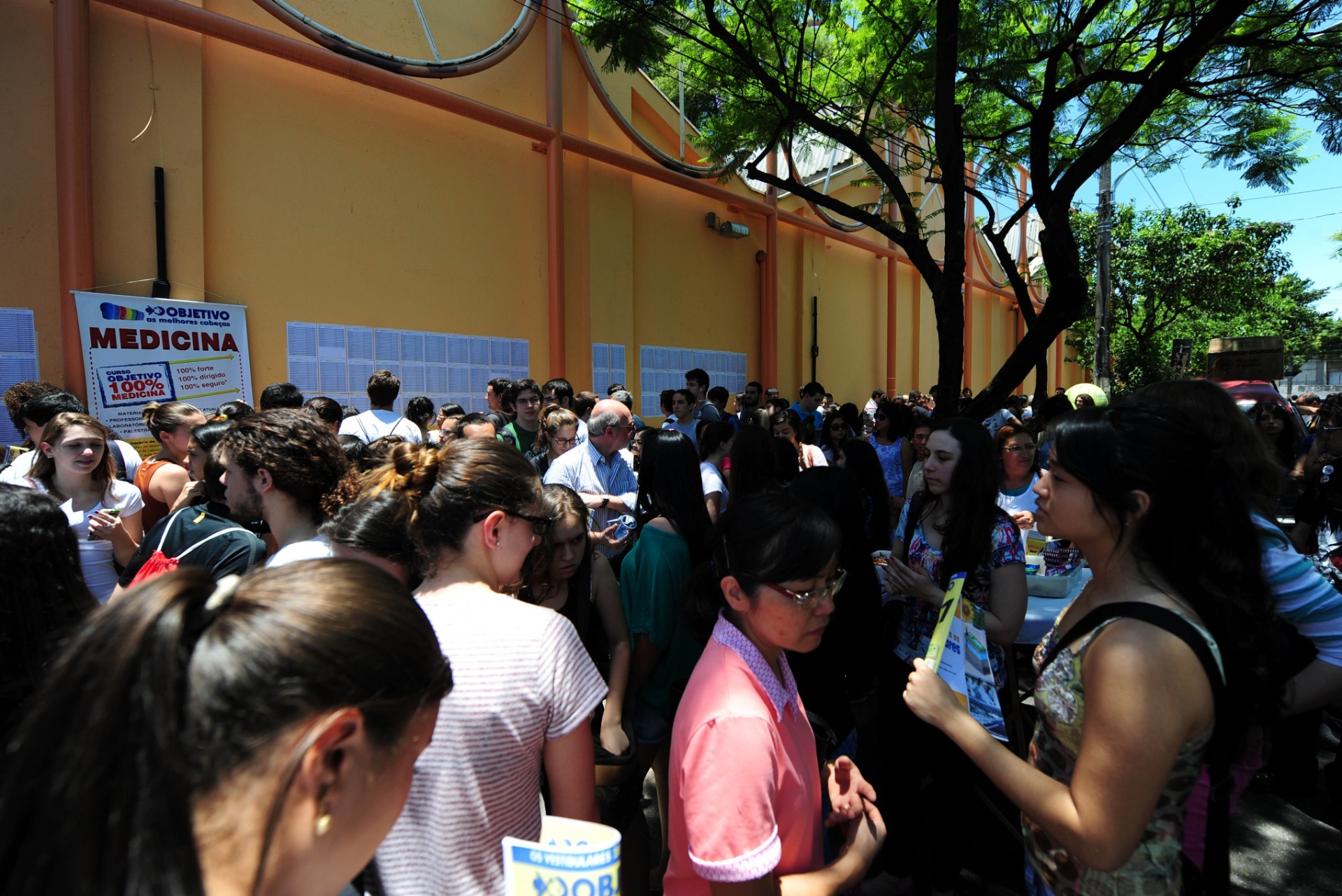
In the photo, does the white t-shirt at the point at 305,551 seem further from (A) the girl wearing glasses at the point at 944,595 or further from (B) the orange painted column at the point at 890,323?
(B) the orange painted column at the point at 890,323

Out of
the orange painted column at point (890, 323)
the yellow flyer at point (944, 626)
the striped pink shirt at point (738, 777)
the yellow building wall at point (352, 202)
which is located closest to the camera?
the striped pink shirt at point (738, 777)

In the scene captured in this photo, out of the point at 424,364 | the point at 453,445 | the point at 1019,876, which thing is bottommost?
the point at 1019,876

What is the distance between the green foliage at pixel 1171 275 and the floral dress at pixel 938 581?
21321mm

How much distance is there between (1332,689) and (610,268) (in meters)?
9.83

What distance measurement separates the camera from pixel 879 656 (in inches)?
117

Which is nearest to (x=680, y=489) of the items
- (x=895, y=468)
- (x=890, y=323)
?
(x=895, y=468)

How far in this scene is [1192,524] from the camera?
60.9 inches

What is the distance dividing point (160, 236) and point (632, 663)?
258 inches

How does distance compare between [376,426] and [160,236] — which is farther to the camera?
[160,236]

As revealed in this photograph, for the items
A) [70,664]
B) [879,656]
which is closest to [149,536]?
[70,664]

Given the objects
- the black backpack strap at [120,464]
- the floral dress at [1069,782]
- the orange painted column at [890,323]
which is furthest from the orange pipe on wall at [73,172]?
the orange painted column at [890,323]

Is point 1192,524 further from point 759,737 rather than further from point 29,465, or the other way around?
point 29,465

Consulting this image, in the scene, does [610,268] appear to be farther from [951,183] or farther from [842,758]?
[842,758]

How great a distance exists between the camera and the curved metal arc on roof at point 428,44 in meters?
7.36
